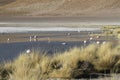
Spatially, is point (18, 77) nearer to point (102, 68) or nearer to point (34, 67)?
point (34, 67)

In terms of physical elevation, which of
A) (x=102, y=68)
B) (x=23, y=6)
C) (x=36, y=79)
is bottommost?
(x=23, y=6)

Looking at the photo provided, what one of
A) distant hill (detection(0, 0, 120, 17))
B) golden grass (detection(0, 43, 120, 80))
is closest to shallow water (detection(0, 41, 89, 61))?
golden grass (detection(0, 43, 120, 80))

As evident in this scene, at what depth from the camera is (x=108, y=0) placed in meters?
76.3

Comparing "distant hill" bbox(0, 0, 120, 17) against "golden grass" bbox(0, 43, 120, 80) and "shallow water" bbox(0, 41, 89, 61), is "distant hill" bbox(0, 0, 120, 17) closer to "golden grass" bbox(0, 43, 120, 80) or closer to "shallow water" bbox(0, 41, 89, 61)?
"shallow water" bbox(0, 41, 89, 61)

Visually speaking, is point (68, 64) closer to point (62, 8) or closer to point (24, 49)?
point (24, 49)

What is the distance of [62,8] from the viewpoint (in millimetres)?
76438

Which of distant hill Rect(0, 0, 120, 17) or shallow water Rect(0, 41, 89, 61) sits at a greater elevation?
shallow water Rect(0, 41, 89, 61)

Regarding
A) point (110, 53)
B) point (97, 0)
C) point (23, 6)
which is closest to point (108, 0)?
point (97, 0)

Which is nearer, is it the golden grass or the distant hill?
the golden grass

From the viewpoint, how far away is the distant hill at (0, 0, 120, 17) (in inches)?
A: 2798

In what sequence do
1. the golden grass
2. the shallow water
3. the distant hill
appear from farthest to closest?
1. the distant hill
2. the shallow water
3. the golden grass

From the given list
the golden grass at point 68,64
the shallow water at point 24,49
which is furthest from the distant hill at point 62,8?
the golden grass at point 68,64

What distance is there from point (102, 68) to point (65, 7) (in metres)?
64.2

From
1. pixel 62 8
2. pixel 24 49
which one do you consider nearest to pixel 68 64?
pixel 24 49
